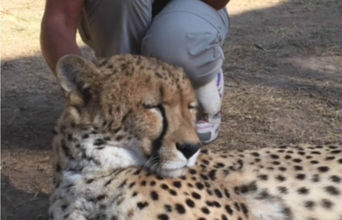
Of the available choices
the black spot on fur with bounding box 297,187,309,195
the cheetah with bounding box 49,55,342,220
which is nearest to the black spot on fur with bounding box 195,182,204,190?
the cheetah with bounding box 49,55,342,220

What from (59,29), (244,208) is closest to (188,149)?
(244,208)

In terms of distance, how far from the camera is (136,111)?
1.27m

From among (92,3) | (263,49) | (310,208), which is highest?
(92,3)

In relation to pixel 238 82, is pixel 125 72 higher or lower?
higher

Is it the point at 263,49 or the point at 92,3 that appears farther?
the point at 263,49

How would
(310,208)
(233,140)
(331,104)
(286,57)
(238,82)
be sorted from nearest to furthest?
(310,208), (233,140), (331,104), (238,82), (286,57)

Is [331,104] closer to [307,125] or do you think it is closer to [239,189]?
[307,125]

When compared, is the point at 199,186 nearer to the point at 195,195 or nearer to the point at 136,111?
the point at 195,195

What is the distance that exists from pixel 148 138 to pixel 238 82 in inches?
61.9

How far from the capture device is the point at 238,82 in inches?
110

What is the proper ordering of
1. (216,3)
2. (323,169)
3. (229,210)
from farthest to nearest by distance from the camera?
(216,3) → (323,169) → (229,210)

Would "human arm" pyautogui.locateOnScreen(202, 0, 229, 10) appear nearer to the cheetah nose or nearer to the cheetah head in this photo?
the cheetah head

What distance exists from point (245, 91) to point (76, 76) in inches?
58.7

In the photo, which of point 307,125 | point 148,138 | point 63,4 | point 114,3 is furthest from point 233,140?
point 148,138
